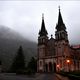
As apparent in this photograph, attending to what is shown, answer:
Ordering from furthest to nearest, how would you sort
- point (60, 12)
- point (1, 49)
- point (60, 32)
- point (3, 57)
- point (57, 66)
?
point (1, 49) < point (3, 57) < point (60, 12) < point (60, 32) < point (57, 66)

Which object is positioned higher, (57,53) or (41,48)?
(41,48)

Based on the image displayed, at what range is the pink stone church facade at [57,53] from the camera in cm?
7788

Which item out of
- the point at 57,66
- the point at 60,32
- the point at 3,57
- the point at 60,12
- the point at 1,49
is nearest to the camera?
the point at 57,66

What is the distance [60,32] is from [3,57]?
69128 millimetres

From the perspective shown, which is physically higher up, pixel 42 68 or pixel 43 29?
pixel 43 29

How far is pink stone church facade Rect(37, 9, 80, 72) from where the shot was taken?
77.9 m

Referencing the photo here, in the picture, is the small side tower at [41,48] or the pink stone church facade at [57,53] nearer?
the pink stone church facade at [57,53]

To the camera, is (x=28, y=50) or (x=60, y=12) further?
(x=28, y=50)

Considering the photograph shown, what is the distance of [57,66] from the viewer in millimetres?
76188

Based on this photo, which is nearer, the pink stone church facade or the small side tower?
the pink stone church facade

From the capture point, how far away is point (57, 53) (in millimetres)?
79188

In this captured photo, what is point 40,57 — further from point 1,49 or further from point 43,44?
point 1,49

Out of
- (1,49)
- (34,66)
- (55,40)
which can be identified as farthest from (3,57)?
(55,40)

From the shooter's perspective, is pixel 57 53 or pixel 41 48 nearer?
pixel 57 53
